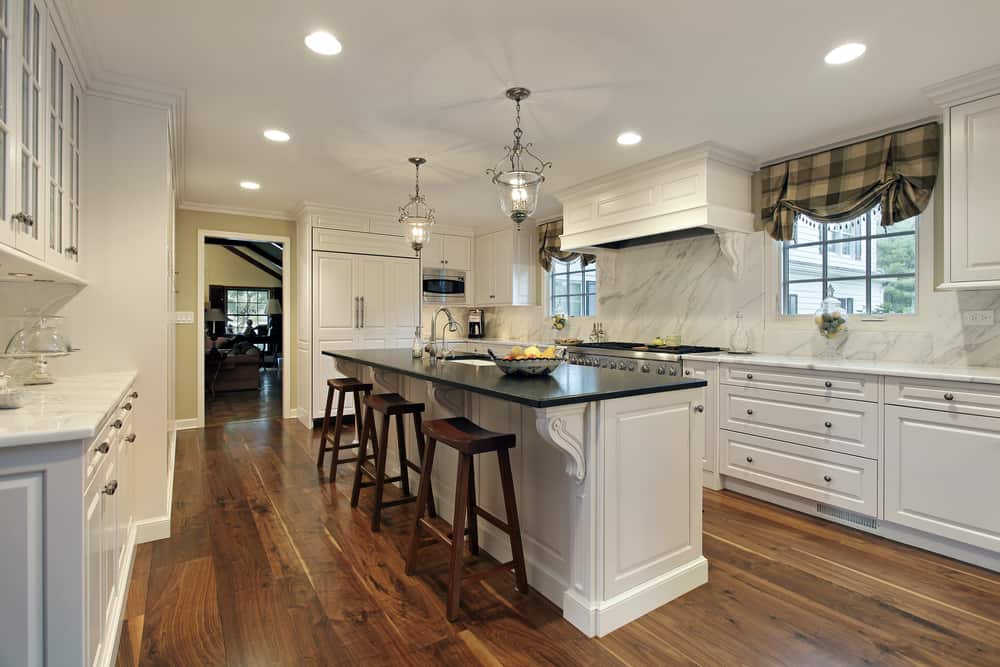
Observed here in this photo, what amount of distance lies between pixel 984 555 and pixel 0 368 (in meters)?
4.39

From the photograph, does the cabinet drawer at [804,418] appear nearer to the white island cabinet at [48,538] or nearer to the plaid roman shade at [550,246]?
the plaid roman shade at [550,246]

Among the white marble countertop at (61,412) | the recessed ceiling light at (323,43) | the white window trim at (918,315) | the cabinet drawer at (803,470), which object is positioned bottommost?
the cabinet drawer at (803,470)

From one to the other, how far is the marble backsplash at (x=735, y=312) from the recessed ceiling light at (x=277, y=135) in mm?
2936

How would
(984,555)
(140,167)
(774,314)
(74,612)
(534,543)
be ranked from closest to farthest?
1. (74,612)
2. (534,543)
3. (984,555)
4. (140,167)
5. (774,314)

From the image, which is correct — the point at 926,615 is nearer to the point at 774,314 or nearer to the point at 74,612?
the point at 774,314

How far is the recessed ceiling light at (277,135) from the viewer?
3309 mm

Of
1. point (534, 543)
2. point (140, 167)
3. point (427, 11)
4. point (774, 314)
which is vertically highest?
point (427, 11)

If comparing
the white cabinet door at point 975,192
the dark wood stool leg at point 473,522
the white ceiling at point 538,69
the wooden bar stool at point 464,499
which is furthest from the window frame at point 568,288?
the wooden bar stool at point 464,499

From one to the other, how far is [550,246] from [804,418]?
344 centimetres

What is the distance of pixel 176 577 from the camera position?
2.29m

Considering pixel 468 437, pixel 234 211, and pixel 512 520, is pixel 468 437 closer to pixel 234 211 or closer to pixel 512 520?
pixel 512 520

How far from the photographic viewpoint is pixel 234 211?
548 cm

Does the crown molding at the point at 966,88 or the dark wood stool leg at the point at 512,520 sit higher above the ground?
the crown molding at the point at 966,88

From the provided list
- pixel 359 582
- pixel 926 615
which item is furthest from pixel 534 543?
pixel 926 615
